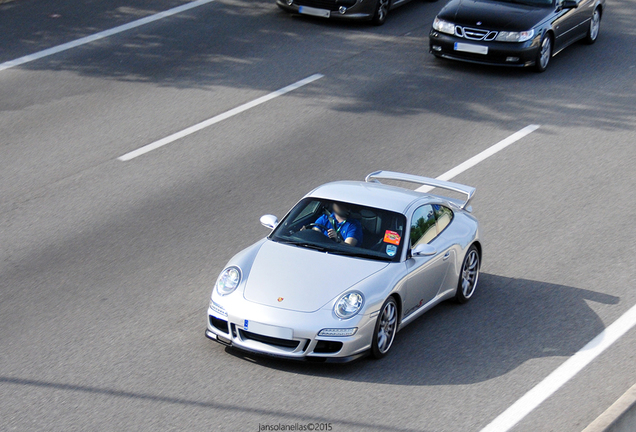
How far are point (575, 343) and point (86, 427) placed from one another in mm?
4551

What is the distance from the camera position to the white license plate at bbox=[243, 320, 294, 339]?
8086 mm

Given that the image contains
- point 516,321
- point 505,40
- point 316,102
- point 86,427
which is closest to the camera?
point 86,427

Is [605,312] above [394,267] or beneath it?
beneath

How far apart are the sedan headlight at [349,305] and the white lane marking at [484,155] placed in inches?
187

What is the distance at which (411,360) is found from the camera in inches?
341

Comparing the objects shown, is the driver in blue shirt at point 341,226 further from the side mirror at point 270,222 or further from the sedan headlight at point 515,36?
the sedan headlight at point 515,36

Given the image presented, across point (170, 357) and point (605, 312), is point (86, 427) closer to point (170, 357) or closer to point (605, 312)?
point (170, 357)

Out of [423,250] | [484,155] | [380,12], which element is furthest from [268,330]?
[380,12]

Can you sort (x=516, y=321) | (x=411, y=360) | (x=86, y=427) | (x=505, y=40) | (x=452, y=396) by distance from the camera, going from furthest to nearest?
1. (x=505, y=40)
2. (x=516, y=321)
3. (x=411, y=360)
4. (x=452, y=396)
5. (x=86, y=427)

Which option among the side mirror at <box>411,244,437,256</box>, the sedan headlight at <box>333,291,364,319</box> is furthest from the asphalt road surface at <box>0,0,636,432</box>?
the side mirror at <box>411,244,437,256</box>

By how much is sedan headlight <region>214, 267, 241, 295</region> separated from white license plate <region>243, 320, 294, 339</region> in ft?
1.40

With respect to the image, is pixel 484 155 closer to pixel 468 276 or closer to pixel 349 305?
pixel 468 276

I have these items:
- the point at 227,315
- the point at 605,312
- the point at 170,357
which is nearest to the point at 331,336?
the point at 227,315

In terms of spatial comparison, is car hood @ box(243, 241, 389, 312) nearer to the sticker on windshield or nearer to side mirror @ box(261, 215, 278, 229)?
the sticker on windshield
